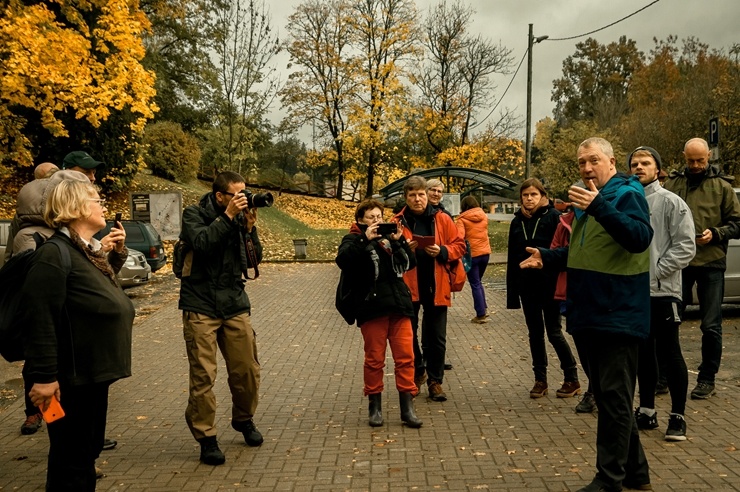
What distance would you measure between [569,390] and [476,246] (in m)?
5.18

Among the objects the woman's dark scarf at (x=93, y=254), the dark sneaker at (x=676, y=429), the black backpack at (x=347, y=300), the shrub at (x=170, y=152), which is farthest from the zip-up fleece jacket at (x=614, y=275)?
the shrub at (x=170, y=152)

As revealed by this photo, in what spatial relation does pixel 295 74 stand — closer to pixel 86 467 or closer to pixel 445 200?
pixel 445 200

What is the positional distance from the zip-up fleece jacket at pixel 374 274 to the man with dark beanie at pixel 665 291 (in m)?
1.83

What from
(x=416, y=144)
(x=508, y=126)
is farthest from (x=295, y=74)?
(x=508, y=126)

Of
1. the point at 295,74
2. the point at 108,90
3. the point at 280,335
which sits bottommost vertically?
the point at 280,335

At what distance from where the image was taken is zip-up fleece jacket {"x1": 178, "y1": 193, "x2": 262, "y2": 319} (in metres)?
4.99

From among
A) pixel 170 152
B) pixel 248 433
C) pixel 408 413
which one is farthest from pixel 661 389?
pixel 170 152

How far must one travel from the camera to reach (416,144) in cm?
4153

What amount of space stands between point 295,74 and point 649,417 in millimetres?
39860

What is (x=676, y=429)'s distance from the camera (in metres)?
5.28

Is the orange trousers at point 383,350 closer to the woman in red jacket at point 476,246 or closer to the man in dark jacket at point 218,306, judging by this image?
the man in dark jacket at point 218,306

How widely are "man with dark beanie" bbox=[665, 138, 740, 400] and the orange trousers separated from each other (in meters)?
2.46

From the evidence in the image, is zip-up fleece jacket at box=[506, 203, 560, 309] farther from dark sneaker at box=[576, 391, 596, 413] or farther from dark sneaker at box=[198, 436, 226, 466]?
dark sneaker at box=[198, 436, 226, 466]

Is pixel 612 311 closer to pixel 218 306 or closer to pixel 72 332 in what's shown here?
pixel 218 306
